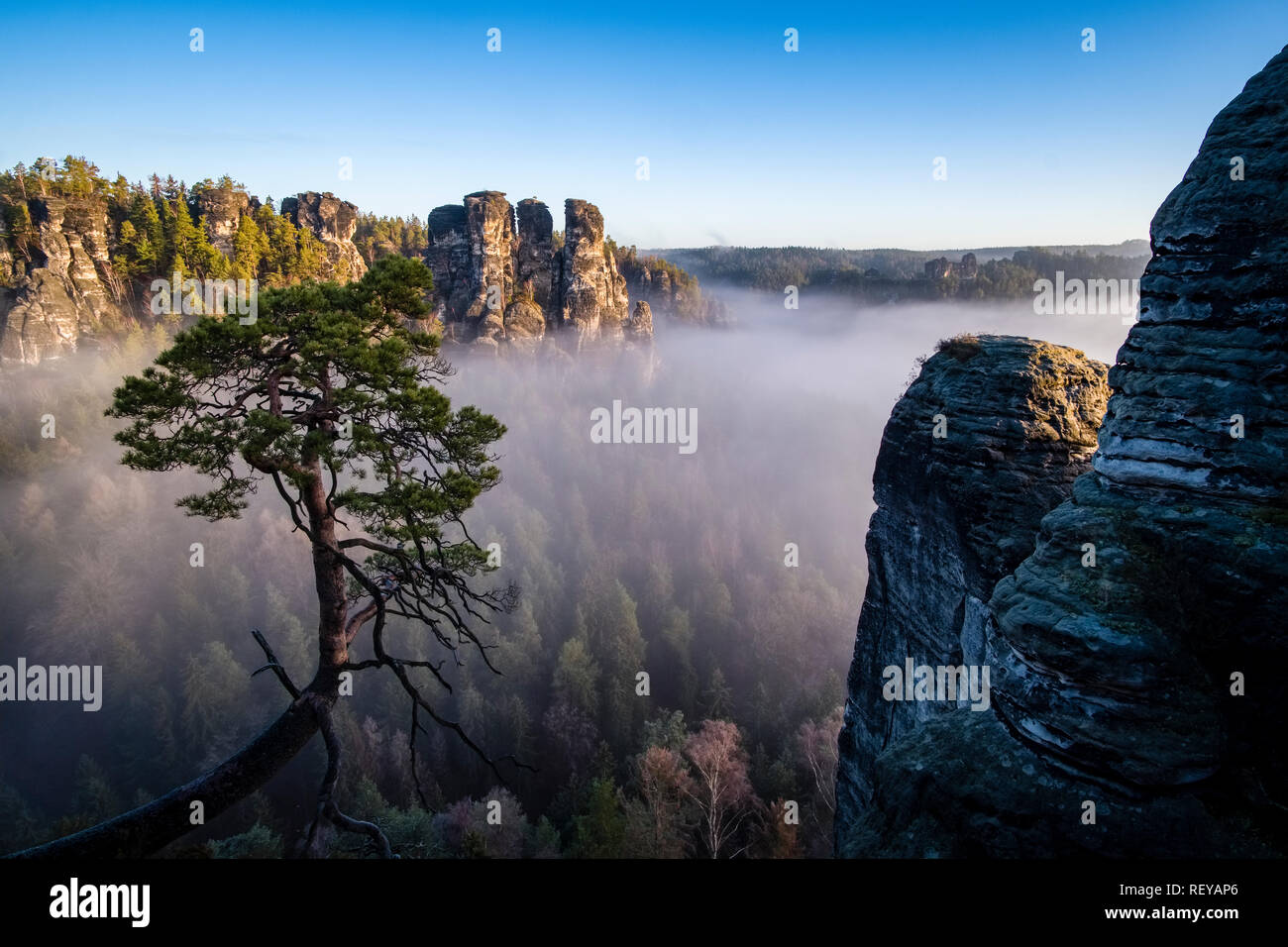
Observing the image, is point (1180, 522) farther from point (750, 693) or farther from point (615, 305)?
point (615, 305)

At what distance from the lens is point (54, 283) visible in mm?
65875

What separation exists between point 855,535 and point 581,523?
44.2 m

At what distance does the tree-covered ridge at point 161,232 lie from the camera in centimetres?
6550

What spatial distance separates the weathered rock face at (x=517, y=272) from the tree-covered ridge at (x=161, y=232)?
709 inches

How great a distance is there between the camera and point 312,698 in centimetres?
858

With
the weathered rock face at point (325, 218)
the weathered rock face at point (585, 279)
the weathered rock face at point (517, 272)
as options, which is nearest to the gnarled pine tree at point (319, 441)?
the weathered rock face at point (517, 272)

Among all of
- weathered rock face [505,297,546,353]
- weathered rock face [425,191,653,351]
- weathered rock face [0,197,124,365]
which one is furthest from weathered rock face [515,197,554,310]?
weathered rock face [0,197,124,365]

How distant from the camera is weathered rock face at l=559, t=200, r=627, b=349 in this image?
278ft

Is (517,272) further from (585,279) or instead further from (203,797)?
(203,797)

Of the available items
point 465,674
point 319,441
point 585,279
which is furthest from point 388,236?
point 319,441

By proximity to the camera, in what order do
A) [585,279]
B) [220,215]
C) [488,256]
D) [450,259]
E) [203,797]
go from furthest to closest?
1. [585,279]
2. [450,259]
3. [488,256]
4. [220,215]
5. [203,797]

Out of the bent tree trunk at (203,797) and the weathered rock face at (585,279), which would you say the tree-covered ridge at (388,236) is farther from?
the bent tree trunk at (203,797)

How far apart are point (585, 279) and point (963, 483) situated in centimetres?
8262
